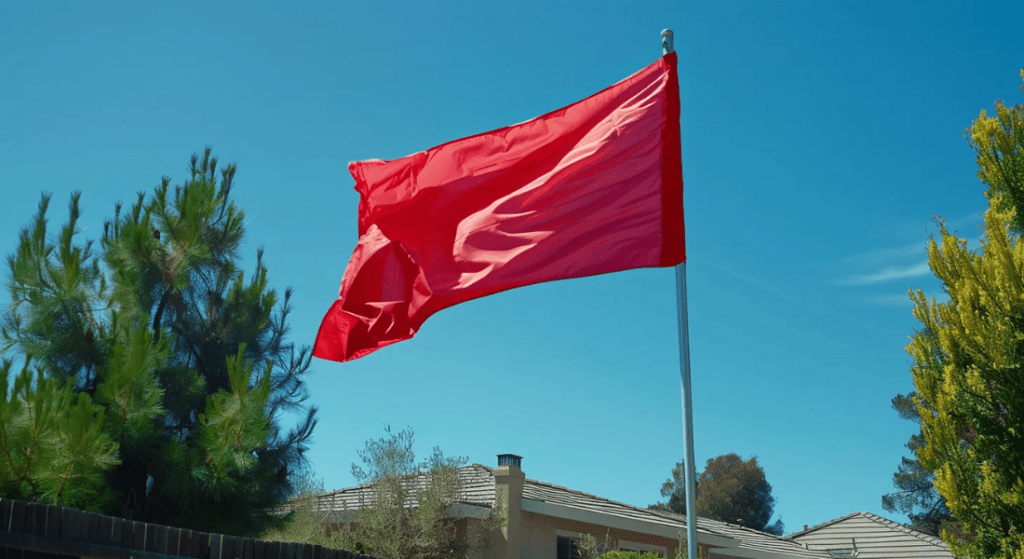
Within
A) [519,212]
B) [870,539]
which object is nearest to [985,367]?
[519,212]

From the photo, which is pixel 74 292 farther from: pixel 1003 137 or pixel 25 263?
pixel 1003 137

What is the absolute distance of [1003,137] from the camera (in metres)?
9.14

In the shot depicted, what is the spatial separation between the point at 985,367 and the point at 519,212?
14.8 ft

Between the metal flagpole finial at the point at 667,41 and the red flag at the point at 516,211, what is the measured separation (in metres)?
0.09

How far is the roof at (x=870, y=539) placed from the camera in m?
30.5

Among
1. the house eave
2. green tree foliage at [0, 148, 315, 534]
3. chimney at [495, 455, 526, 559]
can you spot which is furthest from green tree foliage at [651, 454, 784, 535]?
green tree foliage at [0, 148, 315, 534]

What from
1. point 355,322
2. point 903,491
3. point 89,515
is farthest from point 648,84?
point 903,491

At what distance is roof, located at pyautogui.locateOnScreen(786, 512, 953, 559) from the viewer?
30.5 metres

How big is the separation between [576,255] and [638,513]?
17.6 metres

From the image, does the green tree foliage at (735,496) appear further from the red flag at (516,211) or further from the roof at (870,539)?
the red flag at (516,211)

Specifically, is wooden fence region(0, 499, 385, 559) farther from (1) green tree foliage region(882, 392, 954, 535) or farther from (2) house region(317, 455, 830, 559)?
(1) green tree foliage region(882, 392, 954, 535)

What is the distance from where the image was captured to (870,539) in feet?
107

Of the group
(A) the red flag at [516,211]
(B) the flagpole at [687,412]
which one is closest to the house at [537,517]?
(A) the red flag at [516,211]

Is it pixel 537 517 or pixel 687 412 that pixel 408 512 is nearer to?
pixel 537 517
